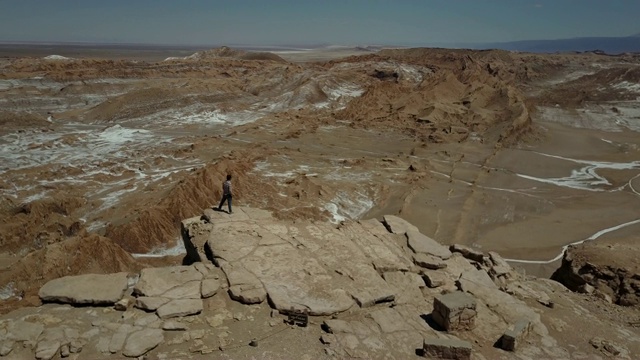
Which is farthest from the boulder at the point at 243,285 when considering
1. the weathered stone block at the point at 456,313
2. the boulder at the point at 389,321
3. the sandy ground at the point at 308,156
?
the sandy ground at the point at 308,156

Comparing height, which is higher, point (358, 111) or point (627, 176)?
point (358, 111)

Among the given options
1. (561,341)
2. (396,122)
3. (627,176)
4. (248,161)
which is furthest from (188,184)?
(627,176)

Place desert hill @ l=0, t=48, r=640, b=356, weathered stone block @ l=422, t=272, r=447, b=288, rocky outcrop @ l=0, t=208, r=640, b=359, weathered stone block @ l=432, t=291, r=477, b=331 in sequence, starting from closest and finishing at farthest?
rocky outcrop @ l=0, t=208, r=640, b=359 → weathered stone block @ l=432, t=291, r=477, b=331 → weathered stone block @ l=422, t=272, r=447, b=288 → desert hill @ l=0, t=48, r=640, b=356

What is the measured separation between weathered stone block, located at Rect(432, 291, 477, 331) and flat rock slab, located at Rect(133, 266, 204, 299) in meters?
3.51

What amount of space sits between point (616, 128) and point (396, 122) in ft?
47.9

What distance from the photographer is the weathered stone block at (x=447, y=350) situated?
548cm

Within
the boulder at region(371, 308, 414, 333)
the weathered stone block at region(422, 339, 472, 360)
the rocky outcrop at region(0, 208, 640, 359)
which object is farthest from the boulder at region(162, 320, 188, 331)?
the weathered stone block at region(422, 339, 472, 360)

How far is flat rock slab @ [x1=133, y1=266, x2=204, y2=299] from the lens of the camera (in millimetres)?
6242

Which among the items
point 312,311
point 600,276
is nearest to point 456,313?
point 312,311

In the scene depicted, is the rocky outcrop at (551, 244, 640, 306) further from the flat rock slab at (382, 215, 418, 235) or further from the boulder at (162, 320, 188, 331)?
the boulder at (162, 320, 188, 331)

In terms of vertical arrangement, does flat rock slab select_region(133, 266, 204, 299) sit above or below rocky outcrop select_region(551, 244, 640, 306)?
above

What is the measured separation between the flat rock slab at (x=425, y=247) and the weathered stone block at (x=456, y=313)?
242 centimetres

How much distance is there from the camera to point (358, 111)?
28.5 m

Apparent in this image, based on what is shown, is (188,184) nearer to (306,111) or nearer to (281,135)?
(281,135)
